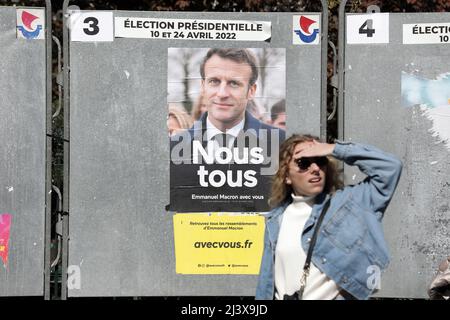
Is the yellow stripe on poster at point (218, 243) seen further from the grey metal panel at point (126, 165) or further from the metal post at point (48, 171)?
the metal post at point (48, 171)

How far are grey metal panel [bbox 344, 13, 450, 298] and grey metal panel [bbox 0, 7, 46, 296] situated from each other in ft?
7.18

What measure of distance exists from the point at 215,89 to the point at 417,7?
443 centimetres

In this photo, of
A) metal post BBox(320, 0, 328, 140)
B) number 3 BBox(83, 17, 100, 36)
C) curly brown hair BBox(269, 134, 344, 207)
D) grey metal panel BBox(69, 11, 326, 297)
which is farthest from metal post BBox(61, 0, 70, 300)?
metal post BBox(320, 0, 328, 140)

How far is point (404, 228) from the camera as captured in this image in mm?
8203

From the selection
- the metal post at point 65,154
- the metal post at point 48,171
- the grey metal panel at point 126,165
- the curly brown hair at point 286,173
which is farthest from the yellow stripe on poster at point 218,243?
the metal post at point 48,171

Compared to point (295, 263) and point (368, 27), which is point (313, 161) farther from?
point (368, 27)

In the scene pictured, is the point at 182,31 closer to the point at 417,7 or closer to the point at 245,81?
the point at 245,81

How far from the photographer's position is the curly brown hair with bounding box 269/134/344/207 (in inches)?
292

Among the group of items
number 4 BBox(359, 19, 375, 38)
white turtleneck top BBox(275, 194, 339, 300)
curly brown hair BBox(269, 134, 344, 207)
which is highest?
number 4 BBox(359, 19, 375, 38)

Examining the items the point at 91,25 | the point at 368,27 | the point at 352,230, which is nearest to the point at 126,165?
the point at 91,25

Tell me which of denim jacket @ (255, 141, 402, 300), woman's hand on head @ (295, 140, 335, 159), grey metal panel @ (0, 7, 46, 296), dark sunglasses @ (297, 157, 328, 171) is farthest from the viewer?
grey metal panel @ (0, 7, 46, 296)

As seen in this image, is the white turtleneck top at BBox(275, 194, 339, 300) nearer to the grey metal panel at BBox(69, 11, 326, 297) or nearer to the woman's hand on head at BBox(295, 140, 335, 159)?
the woman's hand on head at BBox(295, 140, 335, 159)

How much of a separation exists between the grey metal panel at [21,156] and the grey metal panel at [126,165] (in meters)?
0.25

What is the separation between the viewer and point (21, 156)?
26.7 feet
